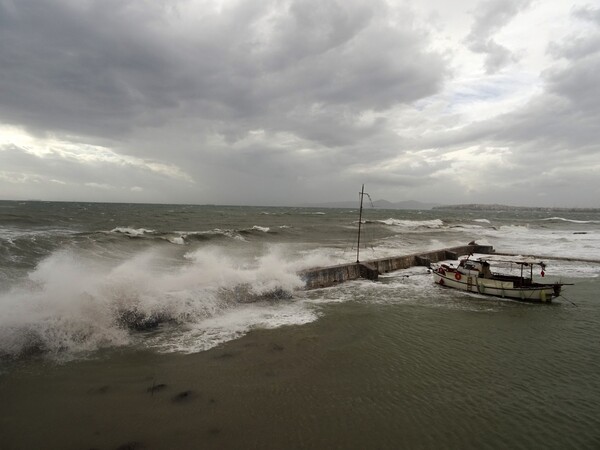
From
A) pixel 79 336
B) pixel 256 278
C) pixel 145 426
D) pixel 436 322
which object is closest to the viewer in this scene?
pixel 145 426

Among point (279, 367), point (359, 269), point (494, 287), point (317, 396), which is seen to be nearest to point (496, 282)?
point (494, 287)

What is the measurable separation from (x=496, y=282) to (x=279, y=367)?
10852mm

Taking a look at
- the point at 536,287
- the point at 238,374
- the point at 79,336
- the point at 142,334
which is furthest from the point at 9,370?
the point at 536,287

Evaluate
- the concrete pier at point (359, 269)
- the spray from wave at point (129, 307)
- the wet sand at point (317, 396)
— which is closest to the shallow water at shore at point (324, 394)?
the wet sand at point (317, 396)

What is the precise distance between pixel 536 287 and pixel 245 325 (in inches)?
442

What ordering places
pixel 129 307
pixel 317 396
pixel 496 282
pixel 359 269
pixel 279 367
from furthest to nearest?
1. pixel 359 269
2. pixel 496 282
3. pixel 129 307
4. pixel 279 367
5. pixel 317 396

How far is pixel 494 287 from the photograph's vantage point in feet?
45.5

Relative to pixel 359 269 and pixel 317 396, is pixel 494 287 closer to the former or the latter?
pixel 359 269

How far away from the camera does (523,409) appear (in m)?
5.78

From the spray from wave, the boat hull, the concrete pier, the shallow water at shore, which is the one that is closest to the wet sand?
the shallow water at shore

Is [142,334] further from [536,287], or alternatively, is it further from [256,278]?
[536,287]

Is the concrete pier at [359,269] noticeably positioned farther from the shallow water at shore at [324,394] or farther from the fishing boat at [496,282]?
the shallow water at shore at [324,394]

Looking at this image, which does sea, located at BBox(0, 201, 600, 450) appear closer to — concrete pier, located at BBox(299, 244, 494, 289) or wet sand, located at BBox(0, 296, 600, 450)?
wet sand, located at BBox(0, 296, 600, 450)

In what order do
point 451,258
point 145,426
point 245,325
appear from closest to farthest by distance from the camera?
point 145,426 < point 245,325 < point 451,258
